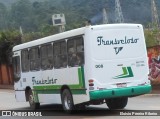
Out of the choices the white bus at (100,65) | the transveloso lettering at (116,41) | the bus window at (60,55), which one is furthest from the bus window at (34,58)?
the transveloso lettering at (116,41)

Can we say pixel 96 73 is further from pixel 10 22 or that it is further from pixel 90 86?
pixel 10 22

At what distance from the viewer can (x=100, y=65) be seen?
15219mm

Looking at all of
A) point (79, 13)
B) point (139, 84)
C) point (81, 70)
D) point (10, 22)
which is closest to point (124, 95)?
point (139, 84)

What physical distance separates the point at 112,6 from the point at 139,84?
191ft

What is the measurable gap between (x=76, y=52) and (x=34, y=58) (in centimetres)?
382

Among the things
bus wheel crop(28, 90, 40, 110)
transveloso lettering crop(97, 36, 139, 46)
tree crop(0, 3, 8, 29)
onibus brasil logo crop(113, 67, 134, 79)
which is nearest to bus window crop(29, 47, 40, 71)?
bus wheel crop(28, 90, 40, 110)

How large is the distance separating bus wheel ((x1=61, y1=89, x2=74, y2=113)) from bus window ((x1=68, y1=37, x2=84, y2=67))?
1066 millimetres

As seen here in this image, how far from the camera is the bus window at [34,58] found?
18942 millimetres

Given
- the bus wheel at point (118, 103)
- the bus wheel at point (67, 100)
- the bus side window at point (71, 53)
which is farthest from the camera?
the bus wheel at point (118, 103)

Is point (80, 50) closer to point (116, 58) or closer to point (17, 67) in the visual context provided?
point (116, 58)

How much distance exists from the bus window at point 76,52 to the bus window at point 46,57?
5.16 ft

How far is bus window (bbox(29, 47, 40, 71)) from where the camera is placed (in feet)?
62.1

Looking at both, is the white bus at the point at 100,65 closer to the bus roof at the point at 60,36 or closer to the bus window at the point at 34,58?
the bus roof at the point at 60,36

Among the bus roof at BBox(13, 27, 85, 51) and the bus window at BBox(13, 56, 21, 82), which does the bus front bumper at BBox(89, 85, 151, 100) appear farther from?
the bus window at BBox(13, 56, 21, 82)
